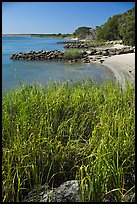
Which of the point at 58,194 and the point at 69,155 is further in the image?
the point at 69,155

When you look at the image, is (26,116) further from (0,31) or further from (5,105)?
(0,31)

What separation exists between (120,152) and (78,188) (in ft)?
1.39

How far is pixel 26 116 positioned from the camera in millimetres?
2732

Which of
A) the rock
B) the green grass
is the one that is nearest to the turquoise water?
the green grass

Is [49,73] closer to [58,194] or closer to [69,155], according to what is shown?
[69,155]

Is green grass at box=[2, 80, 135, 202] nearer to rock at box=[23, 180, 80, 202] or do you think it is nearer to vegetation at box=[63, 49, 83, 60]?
rock at box=[23, 180, 80, 202]

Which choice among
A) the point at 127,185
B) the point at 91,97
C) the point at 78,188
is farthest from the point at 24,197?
the point at 91,97

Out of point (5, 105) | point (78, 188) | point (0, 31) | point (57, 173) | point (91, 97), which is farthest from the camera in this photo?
point (91, 97)

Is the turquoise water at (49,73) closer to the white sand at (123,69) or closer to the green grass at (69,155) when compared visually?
the white sand at (123,69)

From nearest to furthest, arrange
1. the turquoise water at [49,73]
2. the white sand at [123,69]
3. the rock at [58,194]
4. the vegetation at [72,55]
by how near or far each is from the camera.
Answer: the rock at [58,194], the white sand at [123,69], the turquoise water at [49,73], the vegetation at [72,55]

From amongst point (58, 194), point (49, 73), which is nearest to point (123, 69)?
point (49, 73)

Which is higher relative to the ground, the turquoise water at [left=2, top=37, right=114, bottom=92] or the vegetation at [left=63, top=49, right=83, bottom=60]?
the vegetation at [left=63, top=49, right=83, bottom=60]

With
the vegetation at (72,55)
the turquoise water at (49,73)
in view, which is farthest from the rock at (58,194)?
the vegetation at (72,55)

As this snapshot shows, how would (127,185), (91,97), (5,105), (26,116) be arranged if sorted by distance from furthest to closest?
(91,97) < (5,105) < (26,116) < (127,185)
